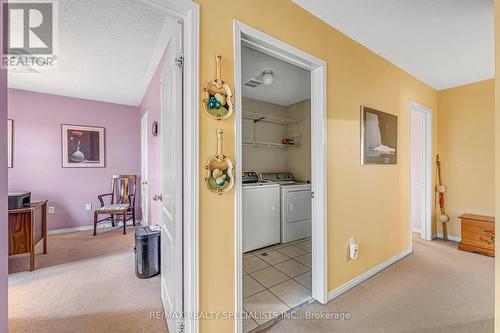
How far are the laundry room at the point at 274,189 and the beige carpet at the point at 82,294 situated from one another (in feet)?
3.04

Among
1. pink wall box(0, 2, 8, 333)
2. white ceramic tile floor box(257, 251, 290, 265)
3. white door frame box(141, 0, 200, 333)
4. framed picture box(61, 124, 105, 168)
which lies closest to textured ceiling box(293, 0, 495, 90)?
white door frame box(141, 0, 200, 333)

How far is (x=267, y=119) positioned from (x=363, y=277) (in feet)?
9.08

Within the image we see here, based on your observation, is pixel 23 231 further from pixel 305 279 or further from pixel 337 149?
pixel 337 149

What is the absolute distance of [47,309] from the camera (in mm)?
1827

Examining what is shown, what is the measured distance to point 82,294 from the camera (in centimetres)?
204

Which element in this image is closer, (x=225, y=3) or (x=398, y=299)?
(x=225, y=3)

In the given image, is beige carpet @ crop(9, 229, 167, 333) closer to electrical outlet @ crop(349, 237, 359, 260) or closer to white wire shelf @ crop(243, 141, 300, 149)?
electrical outlet @ crop(349, 237, 359, 260)

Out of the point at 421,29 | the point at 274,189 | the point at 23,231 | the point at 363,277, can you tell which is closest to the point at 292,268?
the point at 363,277

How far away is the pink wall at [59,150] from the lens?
11.7 feet

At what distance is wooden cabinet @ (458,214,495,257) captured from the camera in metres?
2.82

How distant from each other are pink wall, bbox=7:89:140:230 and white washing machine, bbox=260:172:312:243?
303cm

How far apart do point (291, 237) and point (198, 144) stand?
8.81ft

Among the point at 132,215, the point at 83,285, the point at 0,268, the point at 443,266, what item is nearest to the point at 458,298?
the point at 443,266

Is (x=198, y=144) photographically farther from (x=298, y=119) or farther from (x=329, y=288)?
(x=298, y=119)
